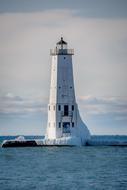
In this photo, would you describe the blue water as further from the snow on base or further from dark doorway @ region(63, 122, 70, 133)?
dark doorway @ region(63, 122, 70, 133)

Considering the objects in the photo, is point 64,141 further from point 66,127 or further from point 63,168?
point 63,168

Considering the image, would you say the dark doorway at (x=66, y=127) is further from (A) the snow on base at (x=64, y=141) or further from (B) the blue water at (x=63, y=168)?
(B) the blue water at (x=63, y=168)

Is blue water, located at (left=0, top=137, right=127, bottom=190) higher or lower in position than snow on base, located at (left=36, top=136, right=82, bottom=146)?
lower

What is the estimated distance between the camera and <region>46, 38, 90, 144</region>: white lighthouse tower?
97.1 m

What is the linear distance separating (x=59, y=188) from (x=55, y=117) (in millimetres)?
40867

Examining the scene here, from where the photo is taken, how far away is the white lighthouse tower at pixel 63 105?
97.1 m

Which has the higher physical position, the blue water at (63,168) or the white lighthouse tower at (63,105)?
the white lighthouse tower at (63,105)

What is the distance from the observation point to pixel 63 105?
98562mm

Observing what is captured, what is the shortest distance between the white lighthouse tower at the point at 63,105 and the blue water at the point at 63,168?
76.0 inches

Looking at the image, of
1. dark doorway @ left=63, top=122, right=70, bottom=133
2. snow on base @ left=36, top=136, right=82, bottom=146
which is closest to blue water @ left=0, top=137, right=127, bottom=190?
snow on base @ left=36, top=136, right=82, bottom=146

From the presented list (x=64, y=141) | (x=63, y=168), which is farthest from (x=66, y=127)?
(x=63, y=168)

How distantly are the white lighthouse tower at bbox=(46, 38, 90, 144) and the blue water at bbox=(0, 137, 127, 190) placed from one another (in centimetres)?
193

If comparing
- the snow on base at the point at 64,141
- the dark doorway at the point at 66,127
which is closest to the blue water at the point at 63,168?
the snow on base at the point at 64,141

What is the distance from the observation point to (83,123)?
101m
